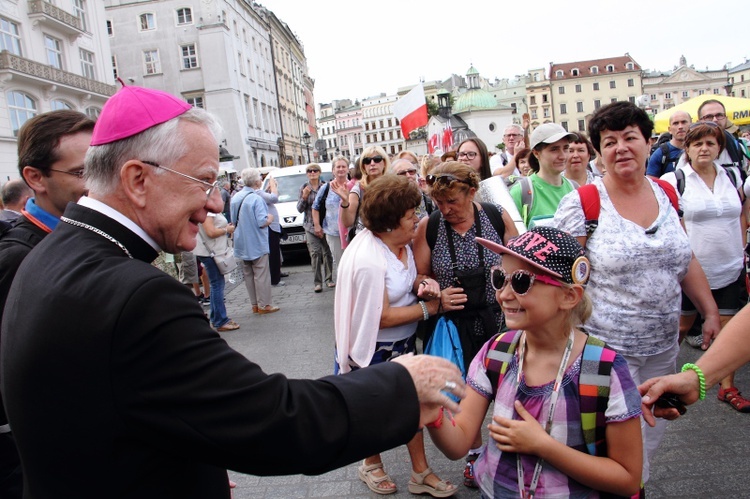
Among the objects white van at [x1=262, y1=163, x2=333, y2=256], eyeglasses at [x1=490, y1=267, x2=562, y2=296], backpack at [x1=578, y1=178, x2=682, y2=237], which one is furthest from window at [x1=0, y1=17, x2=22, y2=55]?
eyeglasses at [x1=490, y1=267, x2=562, y2=296]

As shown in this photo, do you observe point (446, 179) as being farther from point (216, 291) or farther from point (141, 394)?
point (216, 291)

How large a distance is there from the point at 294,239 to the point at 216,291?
526 cm

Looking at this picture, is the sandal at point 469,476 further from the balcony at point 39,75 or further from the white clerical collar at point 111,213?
the balcony at point 39,75

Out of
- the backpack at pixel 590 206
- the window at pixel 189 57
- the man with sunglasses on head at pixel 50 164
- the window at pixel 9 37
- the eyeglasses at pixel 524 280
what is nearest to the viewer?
the eyeglasses at pixel 524 280

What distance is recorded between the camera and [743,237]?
5.04 meters

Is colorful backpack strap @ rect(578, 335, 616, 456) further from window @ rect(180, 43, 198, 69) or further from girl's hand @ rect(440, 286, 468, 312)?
window @ rect(180, 43, 198, 69)

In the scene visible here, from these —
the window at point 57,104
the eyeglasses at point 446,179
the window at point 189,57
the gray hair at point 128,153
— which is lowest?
the eyeglasses at point 446,179

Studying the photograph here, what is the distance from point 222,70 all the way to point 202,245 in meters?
36.2

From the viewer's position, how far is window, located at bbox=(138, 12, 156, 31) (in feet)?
134

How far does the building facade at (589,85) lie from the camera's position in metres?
104

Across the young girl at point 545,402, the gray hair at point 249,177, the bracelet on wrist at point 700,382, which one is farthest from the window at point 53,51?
the bracelet on wrist at point 700,382

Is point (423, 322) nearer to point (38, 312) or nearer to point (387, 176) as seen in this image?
point (387, 176)

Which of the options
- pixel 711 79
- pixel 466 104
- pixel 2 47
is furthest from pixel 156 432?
pixel 711 79

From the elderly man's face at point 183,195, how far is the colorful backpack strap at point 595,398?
143 cm
